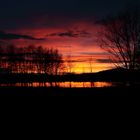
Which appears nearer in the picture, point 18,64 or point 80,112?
point 80,112

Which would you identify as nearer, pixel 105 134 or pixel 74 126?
pixel 105 134

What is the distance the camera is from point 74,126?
11.4 m

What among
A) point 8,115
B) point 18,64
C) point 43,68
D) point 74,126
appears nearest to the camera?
point 74,126

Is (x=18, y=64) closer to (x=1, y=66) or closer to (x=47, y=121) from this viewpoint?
(x=1, y=66)

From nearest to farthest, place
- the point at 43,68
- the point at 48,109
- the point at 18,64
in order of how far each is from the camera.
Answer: the point at 48,109
the point at 43,68
the point at 18,64

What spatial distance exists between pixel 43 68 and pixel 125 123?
103068mm

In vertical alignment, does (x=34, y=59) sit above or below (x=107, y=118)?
above

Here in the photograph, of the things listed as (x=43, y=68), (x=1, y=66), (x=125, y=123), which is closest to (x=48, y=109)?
(x=125, y=123)

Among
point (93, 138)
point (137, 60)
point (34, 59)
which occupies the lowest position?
point (93, 138)

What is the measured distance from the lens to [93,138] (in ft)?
31.4

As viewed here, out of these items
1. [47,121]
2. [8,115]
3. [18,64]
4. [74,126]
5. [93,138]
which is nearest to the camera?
[93,138]

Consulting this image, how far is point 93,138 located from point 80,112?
4.72 m

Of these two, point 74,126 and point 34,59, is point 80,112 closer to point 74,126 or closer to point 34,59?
point 74,126

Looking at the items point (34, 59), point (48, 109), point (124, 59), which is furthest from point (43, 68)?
point (48, 109)
